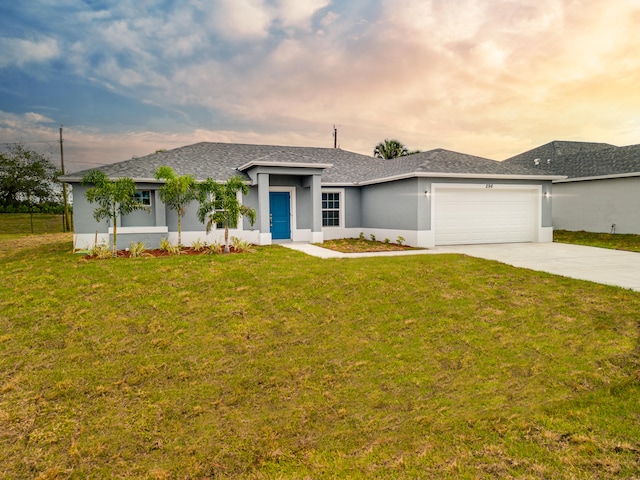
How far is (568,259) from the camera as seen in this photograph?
11797 millimetres

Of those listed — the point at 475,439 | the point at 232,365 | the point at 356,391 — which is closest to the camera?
the point at 475,439

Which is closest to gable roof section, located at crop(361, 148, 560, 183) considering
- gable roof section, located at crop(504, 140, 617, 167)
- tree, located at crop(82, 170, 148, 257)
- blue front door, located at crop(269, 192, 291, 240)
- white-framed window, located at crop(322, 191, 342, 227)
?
white-framed window, located at crop(322, 191, 342, 227)

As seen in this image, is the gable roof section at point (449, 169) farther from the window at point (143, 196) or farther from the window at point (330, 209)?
the window at point (143, 196)

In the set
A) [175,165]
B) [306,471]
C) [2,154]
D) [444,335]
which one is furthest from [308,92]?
[2,154]

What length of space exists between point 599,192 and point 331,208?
48.3ft

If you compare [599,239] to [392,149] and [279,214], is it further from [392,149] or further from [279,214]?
[392,149]

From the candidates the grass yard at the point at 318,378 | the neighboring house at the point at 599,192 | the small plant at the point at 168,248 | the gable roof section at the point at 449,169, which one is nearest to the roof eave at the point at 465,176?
the gable roof section at the point at 449,169

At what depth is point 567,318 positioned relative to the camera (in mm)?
6578

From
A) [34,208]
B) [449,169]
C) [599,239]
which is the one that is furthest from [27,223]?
[599,239]

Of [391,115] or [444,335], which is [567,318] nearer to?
[444,335]

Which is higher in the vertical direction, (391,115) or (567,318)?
(391,115)

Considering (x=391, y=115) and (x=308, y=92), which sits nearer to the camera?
(x=308, y=92)

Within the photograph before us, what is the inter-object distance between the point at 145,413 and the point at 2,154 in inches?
1657

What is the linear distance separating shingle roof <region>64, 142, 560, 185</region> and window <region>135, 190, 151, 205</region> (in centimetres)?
68
